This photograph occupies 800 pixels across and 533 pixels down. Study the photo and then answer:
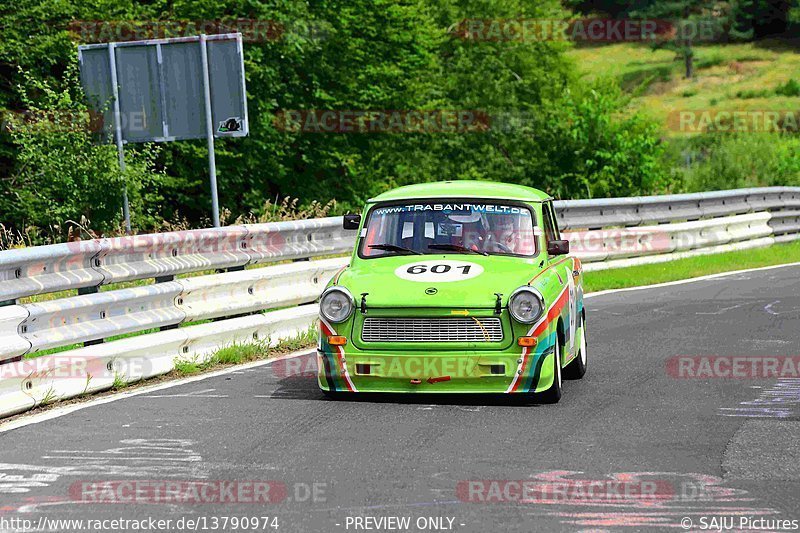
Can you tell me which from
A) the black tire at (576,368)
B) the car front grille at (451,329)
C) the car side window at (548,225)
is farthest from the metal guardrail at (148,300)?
the black tire at (576,368)

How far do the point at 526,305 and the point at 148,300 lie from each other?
3.10 m

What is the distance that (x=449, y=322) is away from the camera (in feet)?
27.8

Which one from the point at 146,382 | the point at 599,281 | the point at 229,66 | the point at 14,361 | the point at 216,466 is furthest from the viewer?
the point at 229,66

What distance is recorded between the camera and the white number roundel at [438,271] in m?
8.75

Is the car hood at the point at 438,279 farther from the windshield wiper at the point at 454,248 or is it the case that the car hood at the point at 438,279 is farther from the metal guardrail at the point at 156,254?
the metal guardrail at the point at 156,254

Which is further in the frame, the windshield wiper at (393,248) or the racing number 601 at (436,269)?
the windshield wiper at (393,248)

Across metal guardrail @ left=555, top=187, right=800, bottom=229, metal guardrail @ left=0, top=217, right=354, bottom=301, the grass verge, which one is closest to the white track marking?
metal guardrail @ left=0, top=217, right=354, bottom=301

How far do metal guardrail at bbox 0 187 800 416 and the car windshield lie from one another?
1.71 m

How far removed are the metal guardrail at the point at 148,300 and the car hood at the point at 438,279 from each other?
5.54ft

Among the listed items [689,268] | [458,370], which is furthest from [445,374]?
[689,268]

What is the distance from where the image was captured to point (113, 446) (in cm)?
728

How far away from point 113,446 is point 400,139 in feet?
115

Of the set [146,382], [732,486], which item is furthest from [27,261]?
[732,486]

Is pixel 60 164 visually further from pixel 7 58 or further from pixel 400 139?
pixel 400 139
